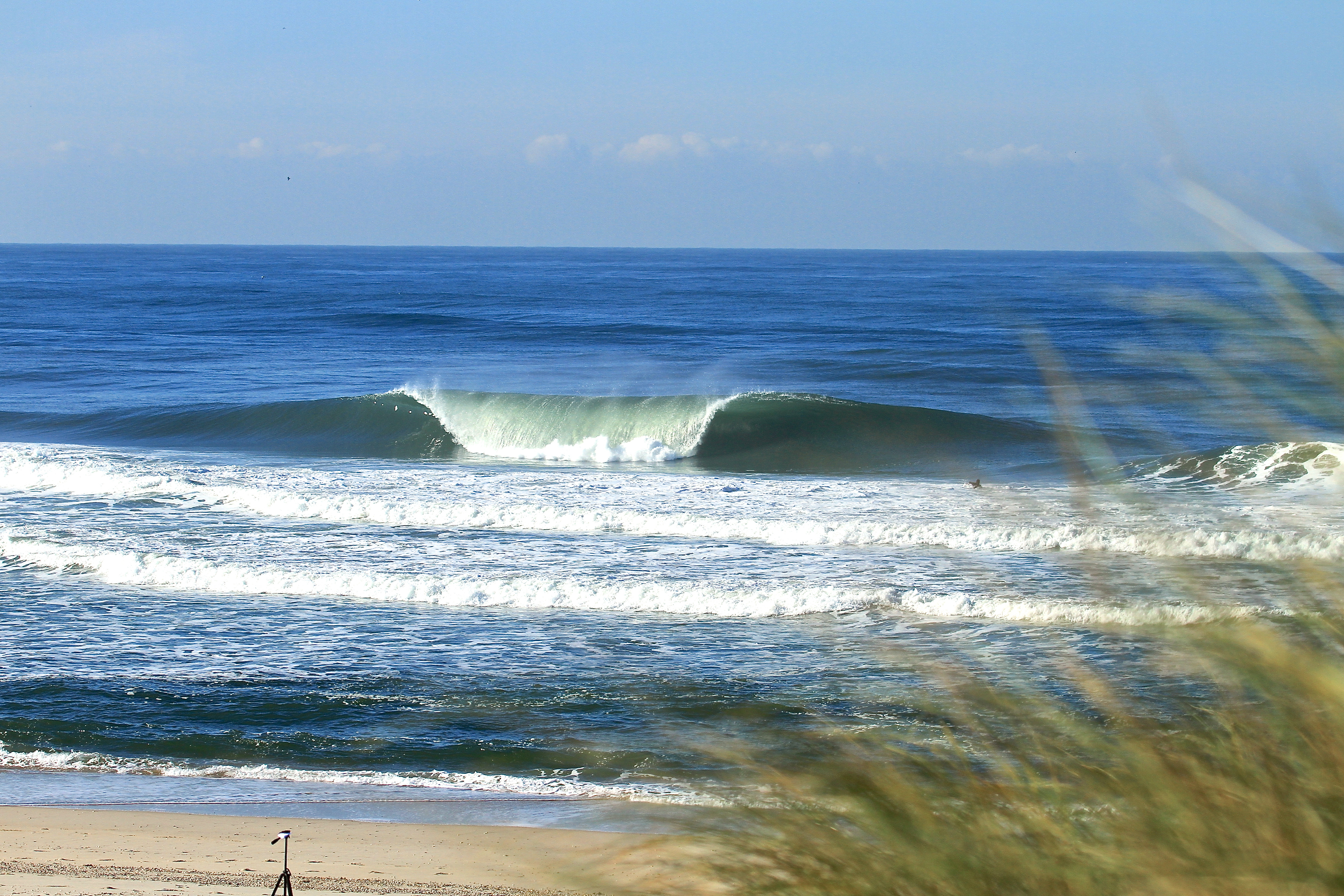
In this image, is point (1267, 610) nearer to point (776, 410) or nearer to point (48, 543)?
point (48, 543)

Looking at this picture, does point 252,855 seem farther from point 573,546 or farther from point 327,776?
point 573,546

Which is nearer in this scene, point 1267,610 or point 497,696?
point 1267,610

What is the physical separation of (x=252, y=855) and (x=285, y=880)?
151 cm

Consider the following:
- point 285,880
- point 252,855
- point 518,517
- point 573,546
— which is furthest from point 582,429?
point 285,880

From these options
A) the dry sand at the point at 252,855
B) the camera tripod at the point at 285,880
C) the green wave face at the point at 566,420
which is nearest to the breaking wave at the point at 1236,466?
the green wave face at the point at 566,420

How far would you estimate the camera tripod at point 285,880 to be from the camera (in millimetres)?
4117

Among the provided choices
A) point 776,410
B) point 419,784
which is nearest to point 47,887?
point 419,784

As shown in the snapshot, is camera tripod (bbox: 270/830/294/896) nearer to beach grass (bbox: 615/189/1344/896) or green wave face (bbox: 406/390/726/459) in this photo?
beach grass (bbox: 615/189/1344/896)

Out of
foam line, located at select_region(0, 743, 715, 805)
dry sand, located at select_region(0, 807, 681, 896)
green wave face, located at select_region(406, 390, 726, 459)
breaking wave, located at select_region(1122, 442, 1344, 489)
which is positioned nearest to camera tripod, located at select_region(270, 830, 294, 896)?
dry sand, located at select_region(0, 807, 681, 896)

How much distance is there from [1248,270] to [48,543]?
1375 cm

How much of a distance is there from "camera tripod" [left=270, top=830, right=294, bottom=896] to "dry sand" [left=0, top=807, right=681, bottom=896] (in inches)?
2.5

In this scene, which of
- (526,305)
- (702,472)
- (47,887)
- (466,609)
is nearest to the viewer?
(47,887)

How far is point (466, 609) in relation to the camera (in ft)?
34.6

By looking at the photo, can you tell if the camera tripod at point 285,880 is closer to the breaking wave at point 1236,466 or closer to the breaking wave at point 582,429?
the breaking wave at point 1236,466
